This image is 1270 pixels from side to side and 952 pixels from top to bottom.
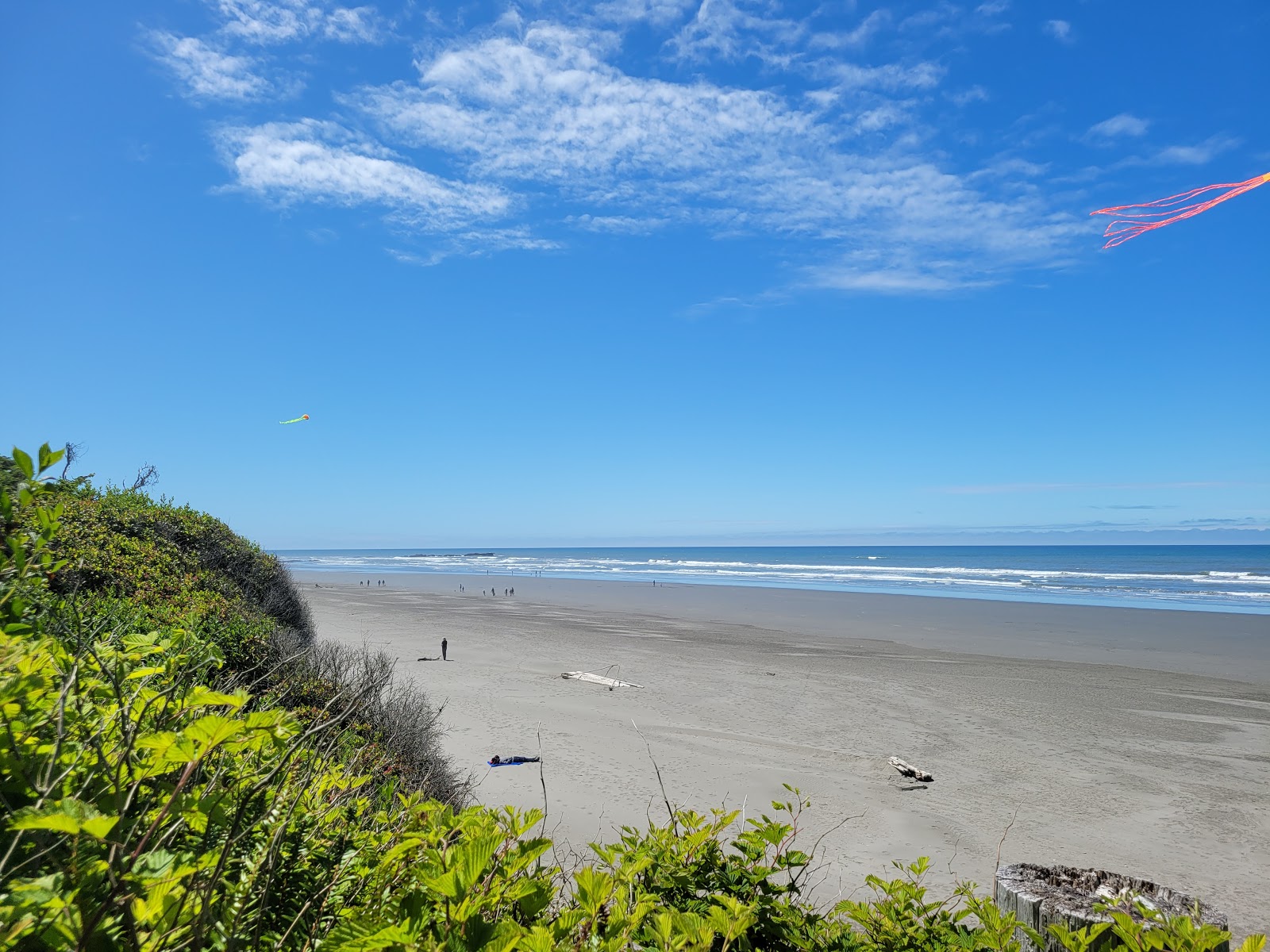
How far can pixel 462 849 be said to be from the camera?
121 cm

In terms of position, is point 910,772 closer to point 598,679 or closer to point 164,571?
point 598,679

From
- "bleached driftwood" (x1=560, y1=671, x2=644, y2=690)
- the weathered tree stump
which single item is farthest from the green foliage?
"bleached driftwood" (x1=560, y1=671, x2=644, y2=690)

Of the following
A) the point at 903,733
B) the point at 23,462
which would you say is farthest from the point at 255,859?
the point at 903,733

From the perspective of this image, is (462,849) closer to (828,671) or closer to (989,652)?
(828,671)

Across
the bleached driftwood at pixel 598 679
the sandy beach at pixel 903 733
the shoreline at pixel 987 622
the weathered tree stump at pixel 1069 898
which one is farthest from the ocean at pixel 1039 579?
the weathered tree stump at pixel 1069 898

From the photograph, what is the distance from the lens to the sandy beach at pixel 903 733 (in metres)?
7.35

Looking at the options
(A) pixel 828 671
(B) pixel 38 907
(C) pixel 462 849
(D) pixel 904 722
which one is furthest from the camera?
(A) pixel 828 671

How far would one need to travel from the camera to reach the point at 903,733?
1158cm

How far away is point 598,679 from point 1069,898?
12.7m

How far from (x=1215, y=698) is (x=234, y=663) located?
17147 mm

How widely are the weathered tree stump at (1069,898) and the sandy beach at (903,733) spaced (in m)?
1.07

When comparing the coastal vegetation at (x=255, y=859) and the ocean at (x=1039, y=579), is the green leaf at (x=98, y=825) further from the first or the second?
the ocean at (x=1039, y=579)

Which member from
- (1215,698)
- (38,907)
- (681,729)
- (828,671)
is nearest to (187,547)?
(681,729)

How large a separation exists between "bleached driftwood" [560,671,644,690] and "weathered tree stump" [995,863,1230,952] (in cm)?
1188
